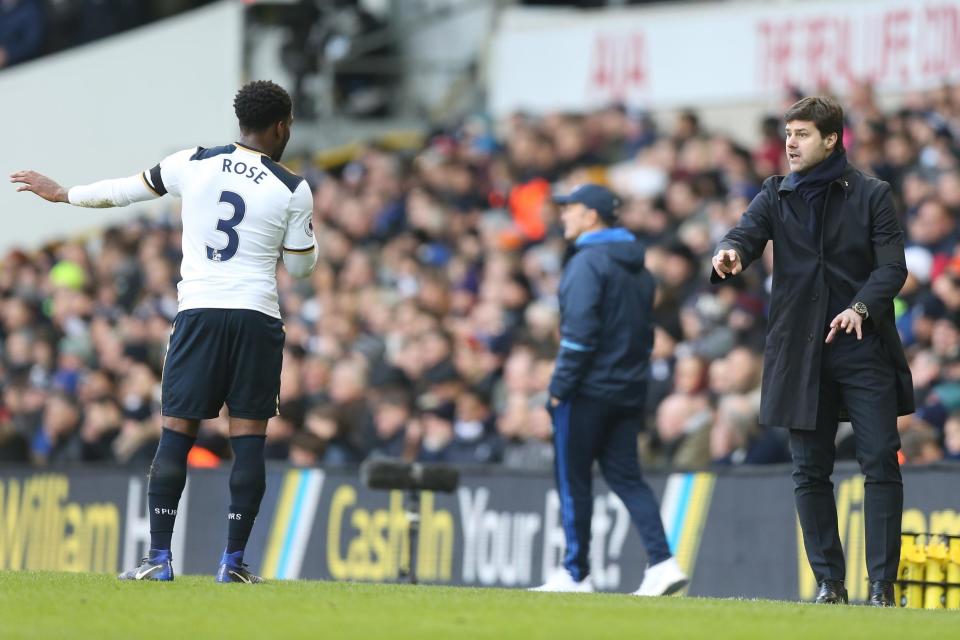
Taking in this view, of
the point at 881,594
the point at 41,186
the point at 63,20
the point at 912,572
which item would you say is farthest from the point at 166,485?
the point at 63,20

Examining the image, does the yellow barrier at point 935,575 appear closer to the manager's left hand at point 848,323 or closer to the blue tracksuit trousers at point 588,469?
the manager's left hand at point 848,323

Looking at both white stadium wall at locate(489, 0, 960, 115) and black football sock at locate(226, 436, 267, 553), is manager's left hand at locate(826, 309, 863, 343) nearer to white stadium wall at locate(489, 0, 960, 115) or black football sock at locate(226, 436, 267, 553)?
black football sock at locate(226, 436, 267, 553)

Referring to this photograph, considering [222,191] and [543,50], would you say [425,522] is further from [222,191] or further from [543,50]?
[543,50]

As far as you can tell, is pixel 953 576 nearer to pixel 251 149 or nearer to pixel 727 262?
pixel 727 262

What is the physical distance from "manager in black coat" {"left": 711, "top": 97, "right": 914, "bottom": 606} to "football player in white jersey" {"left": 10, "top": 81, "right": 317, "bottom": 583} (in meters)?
1.98

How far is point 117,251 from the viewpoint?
22.4 m

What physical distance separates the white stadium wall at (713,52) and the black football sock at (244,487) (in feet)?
37.8

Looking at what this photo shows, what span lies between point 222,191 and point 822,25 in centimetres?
1251

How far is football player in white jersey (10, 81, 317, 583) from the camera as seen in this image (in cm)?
846

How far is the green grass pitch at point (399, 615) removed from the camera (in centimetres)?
657

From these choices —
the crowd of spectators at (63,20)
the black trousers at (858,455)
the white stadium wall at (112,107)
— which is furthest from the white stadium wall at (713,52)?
the black trousers at (858,455)

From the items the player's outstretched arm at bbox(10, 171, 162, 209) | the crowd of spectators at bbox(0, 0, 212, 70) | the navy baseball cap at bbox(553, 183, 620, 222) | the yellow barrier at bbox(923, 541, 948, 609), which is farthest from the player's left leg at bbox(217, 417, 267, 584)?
the crowd of spectators at bbox(0, 0, 212, 70)

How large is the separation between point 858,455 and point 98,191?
11.8ft

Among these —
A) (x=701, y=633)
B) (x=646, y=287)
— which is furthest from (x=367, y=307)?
(x=701, y=633)
